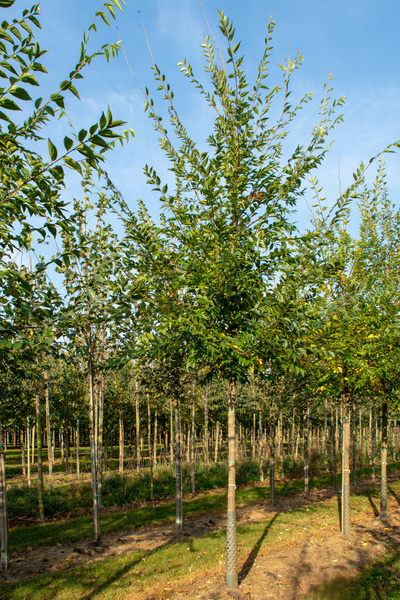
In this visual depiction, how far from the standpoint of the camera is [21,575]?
7258 millimetres

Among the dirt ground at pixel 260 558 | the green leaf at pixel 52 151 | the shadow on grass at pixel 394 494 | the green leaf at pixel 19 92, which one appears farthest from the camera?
the shadow on grass at pixel 394 494

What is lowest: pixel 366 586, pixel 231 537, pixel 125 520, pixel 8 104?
pixel 125 520

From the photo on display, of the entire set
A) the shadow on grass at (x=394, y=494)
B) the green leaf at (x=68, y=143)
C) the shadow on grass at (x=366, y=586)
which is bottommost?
the shadow on grass at (x=394, y=494)

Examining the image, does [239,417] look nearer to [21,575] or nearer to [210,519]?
[210,519]

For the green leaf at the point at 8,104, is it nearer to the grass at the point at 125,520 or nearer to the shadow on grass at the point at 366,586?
the shadow on grass at the point at 366,586

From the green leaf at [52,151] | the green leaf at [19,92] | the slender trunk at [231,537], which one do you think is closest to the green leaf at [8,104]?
the green leaf at [19,92]

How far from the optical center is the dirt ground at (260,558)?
5.97 m

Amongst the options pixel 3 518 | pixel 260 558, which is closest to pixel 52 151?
pixel 3 518

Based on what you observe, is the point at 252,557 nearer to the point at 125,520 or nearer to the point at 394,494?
the point at 125,520

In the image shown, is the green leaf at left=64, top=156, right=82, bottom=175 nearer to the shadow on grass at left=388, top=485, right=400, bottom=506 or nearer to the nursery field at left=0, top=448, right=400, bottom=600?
the nursery field at left=0, top=448, right=400, bottom=600

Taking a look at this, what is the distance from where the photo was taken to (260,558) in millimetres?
7375

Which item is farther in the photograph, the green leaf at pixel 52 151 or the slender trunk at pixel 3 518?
the slender trunk at pixel 3 518

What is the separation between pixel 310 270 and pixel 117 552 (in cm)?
752

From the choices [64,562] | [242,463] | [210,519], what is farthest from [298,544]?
[242,463]
